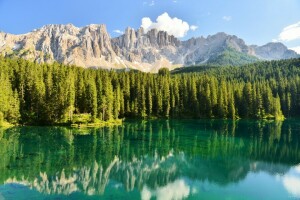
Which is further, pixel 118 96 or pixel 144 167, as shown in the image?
pixel 118 96

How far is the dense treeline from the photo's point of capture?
102m

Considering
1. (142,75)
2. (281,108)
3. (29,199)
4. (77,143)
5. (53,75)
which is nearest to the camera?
(29,199)

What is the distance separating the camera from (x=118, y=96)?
12231 centimetres

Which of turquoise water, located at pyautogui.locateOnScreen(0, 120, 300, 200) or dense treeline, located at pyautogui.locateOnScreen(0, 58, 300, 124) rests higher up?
dense treeline, located at pyautogui.locateOnScreen(0, 58, 300, 124)

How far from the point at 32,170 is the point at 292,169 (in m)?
40.9

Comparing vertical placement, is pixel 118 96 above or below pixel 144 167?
above

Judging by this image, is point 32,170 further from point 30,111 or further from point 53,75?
point 53,75

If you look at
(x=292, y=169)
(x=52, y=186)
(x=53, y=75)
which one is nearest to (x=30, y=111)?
(x=53, y=75)

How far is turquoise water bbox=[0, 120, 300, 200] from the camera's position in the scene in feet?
122

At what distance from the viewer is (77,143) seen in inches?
2586

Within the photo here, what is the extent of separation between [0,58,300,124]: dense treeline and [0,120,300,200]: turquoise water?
82.6 feet

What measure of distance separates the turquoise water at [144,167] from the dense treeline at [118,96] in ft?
82.6

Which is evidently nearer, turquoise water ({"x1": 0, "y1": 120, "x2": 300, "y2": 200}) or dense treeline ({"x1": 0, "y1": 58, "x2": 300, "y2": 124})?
turquoise water ({"x1": 0, "y1": 120, "x2": 300, "y2": 200})

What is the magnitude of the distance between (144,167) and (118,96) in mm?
74759
